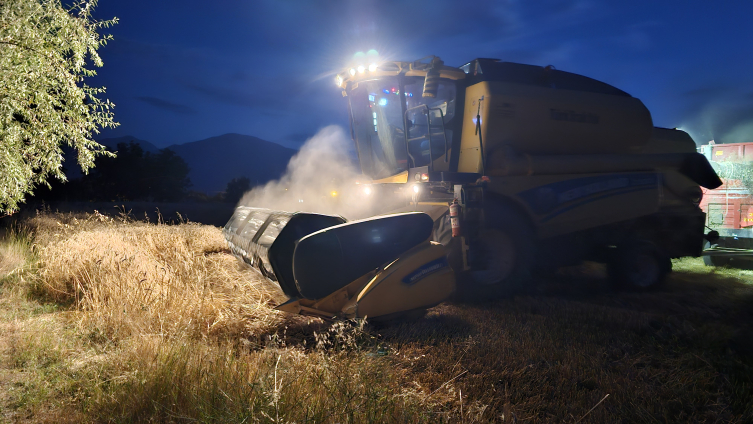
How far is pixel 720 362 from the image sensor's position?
3230 mm

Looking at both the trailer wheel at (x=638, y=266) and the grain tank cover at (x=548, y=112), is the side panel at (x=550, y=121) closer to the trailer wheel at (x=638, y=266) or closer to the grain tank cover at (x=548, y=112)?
Answer: the grain tank cover at (x=548, y=112)

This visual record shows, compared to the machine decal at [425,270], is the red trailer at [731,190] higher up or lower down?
higher up

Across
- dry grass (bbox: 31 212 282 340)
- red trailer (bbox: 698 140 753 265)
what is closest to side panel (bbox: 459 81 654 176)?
dry grass (bbox: 31 212 282 340)

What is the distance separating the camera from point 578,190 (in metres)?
6.61

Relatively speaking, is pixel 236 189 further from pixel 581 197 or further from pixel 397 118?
pixel 581 197

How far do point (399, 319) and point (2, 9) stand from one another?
5918 mm

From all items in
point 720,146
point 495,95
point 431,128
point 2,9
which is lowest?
point 431,128

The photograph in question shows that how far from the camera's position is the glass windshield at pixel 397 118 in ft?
21.7

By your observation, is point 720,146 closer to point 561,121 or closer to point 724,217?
point 724,217

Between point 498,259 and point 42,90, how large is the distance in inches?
258

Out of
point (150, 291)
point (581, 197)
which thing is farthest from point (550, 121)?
point (150, 291)

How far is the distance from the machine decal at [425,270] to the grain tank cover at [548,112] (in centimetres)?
273

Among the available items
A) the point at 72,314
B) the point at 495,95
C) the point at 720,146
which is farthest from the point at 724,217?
the point at 72,314

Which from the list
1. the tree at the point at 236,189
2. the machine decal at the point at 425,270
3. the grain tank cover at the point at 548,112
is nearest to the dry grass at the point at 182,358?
the machine decal at the point at 425,270
